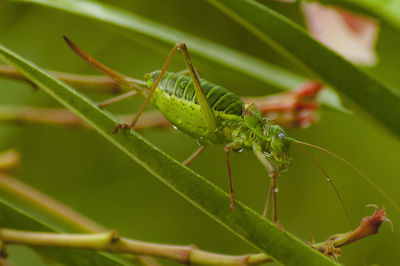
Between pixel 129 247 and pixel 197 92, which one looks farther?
pixel 197 92

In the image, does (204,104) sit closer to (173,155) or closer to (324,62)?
(324,62)

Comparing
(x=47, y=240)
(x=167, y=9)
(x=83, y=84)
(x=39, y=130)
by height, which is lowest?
(x=47, y=240)

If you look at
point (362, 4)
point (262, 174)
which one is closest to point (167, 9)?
point (262, 174)

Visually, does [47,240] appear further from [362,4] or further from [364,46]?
[364,46]

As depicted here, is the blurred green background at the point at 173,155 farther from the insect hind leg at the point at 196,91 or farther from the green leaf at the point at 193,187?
the green leaf at the point at 193,187

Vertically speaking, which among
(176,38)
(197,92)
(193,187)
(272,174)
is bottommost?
(193,187)

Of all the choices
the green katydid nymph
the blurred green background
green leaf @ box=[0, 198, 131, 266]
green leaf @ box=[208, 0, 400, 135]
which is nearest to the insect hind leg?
the green katydid nymph

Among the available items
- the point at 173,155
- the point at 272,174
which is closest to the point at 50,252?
the point at 272,174
